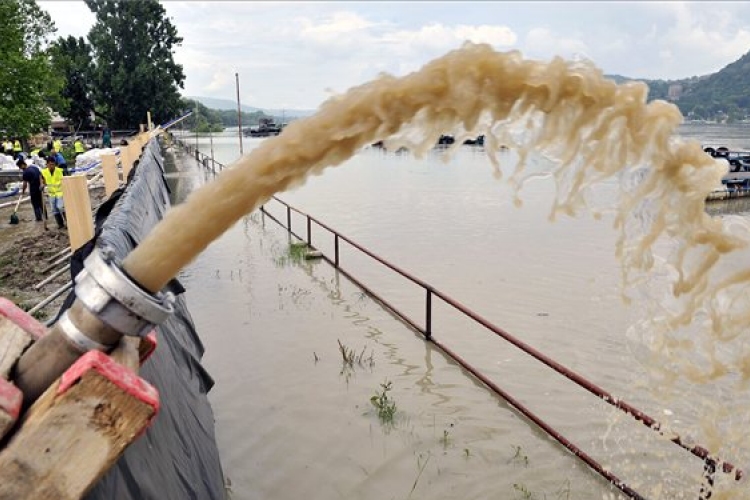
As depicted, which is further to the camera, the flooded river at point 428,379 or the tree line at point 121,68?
the tree line at point 121,68

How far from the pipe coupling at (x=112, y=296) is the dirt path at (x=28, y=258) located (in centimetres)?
688

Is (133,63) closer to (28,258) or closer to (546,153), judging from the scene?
(28,258)

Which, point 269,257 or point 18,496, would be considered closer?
point 18,496

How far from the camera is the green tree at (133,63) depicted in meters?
58.9

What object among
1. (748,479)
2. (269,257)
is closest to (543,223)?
(269,257)

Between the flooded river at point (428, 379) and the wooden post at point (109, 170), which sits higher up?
the wooden post at point (109, 170)

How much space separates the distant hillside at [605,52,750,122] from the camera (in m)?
144

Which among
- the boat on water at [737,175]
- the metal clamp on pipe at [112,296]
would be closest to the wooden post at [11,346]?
the metal clamp on pipe at [112,296]

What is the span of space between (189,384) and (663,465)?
4.22 meters

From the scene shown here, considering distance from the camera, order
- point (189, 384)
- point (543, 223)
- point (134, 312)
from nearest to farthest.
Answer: point (134, 312) < point (189, 384) < point (543, 223)

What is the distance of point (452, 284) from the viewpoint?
1095cm

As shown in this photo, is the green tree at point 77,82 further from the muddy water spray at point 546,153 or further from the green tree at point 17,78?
the muddy water spray at point 546,153

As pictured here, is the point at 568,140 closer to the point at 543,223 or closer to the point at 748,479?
the point at 748,479

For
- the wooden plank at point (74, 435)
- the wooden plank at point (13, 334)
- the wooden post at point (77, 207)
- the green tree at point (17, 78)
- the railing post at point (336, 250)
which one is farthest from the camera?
the green tree at point (17, 78)
